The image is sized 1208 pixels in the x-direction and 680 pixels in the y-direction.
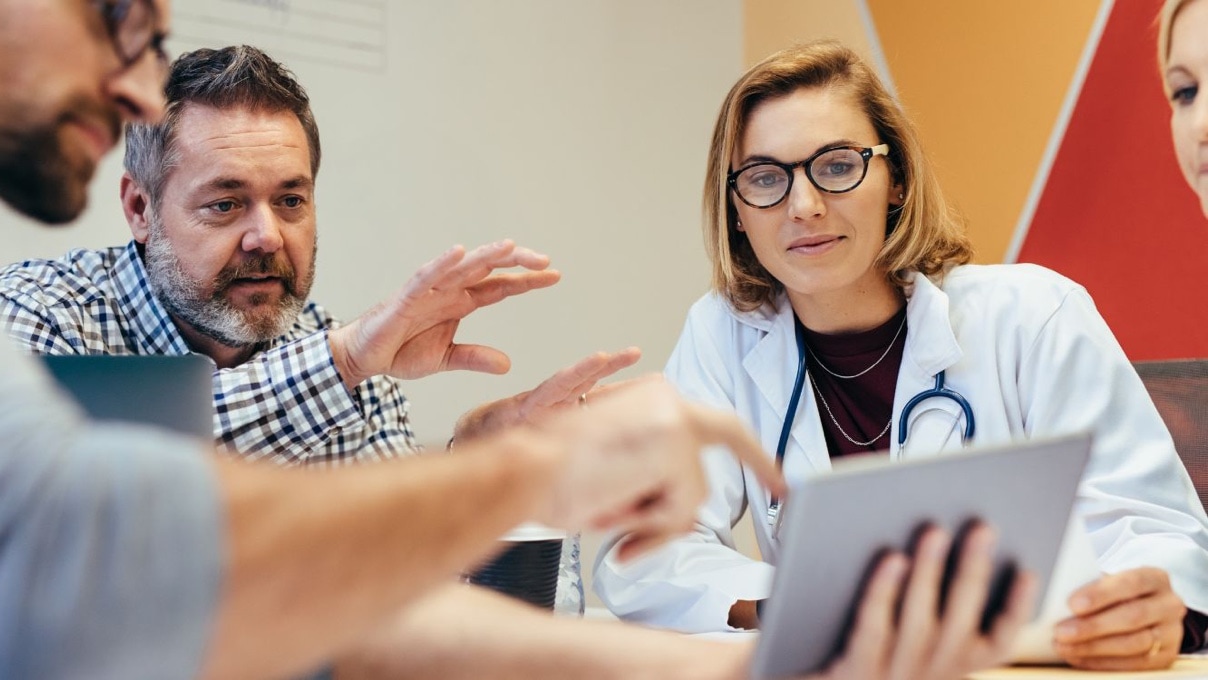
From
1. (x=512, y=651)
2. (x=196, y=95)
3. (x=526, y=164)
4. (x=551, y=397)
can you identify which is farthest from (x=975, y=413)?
(x=526, y=164)

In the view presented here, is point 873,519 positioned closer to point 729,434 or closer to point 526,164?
point 729,434

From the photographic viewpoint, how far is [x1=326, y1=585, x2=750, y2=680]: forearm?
874 mm

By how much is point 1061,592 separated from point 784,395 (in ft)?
3.06

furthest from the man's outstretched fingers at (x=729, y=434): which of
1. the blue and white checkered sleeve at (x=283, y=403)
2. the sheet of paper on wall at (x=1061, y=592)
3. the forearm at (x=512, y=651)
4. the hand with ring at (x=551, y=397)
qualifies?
the blue and white checkered sleeve at (x=283, y=403)

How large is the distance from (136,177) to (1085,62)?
2249 mm

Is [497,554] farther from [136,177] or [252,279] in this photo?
[136,177]

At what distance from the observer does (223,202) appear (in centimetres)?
217

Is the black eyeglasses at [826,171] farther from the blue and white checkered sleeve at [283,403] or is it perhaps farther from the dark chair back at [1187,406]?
the blue and white checkered sleeve at [283,403]

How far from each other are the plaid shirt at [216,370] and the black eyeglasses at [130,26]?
1183mm

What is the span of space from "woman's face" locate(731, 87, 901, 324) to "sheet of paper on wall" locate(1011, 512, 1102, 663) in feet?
3.01

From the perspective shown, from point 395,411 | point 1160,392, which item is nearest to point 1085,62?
point 1160,392

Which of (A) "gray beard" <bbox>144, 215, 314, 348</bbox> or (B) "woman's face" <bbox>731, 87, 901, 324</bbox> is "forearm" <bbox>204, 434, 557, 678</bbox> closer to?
(B) "woman's face" <bbox>731, 87, 901, 324</bbox>

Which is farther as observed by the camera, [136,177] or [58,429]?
[136,177]

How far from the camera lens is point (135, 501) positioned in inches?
19.6
